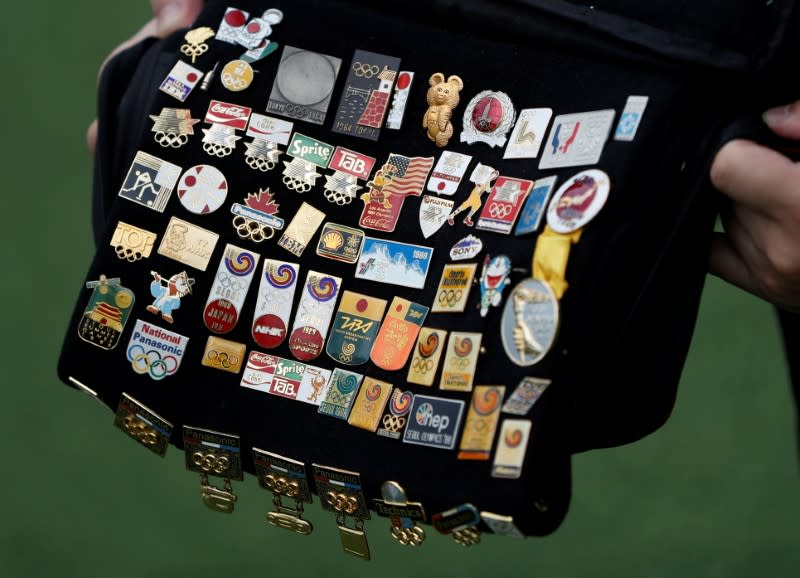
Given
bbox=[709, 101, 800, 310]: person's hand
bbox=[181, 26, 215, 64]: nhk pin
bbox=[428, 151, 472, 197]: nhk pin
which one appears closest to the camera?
bbox=[709, 101, 800, 310]: person's hand

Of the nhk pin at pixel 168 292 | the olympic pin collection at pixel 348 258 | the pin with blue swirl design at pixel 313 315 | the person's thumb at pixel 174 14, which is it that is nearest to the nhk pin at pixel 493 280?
the olympic pin collection at pixel 348 258

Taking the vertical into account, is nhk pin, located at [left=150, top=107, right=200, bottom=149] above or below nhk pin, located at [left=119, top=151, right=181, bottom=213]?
above

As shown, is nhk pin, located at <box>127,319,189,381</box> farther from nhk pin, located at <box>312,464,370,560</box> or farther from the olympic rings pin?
nhk pin, located at <box>312,464,370,560</box>

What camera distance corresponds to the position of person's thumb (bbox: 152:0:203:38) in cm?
91

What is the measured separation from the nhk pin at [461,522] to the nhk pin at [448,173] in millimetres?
192

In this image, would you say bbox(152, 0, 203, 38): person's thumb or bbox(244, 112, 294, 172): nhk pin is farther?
bbox(152, 0, 203, 38): person's thumb

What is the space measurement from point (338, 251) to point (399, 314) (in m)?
0.06

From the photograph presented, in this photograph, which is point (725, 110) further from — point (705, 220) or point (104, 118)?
point (104, 118)

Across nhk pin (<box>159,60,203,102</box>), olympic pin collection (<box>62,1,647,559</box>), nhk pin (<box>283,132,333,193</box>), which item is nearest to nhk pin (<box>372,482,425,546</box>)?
olympic pin collection (<box>62,1,647,559</box>)

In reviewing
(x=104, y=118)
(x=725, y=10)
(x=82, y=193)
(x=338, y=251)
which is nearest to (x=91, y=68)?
(x=82, y=193)

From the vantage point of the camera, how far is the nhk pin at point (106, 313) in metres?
0.81

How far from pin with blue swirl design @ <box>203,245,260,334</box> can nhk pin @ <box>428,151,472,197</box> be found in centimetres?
13

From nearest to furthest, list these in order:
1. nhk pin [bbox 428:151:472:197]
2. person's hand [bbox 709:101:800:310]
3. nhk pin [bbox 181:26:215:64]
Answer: person's hand [bbox 709:101:800:310] → nhk pin [bbox 428:151:472:197] → nhk pin [bbox 181:26:215:64]

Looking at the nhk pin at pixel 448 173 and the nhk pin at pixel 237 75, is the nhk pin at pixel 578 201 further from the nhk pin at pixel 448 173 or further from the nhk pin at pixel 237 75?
the nhk pin at pixel 237 75
